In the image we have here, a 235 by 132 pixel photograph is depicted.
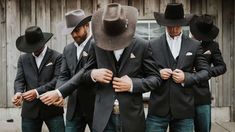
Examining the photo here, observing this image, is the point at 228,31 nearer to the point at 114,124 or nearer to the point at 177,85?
the point at 177,85

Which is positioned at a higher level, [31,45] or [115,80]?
[31,45]

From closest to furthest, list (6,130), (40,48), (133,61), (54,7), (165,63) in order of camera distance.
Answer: (133,61)
(165,63)
(40,48)
(6,130)
(54,7)

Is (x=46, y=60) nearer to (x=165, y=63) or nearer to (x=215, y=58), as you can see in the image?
(x=165, y=63)

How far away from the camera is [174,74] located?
4543 millimetres

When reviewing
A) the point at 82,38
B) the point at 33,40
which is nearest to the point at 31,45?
the point at 33,40

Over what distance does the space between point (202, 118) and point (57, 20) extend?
13.0 ft

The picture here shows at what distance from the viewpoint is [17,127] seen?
824 cm

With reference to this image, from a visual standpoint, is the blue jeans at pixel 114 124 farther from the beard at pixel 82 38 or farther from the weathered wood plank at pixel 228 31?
the weathered wood plank at pixel 228 31

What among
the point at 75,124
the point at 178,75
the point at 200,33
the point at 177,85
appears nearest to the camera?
the point at 178,75

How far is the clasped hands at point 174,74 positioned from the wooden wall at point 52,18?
4120mm

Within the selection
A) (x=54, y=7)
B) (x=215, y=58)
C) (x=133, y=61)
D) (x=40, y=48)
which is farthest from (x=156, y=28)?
(x=133, y=61)

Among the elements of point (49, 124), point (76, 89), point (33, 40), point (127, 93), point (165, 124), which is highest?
point (33, 40)

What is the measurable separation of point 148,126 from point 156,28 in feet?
13.7

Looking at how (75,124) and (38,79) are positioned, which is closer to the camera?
(75,124)
